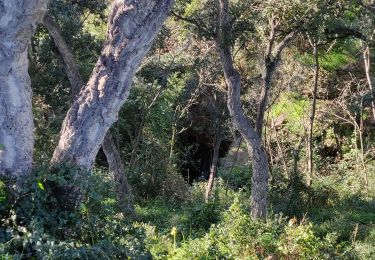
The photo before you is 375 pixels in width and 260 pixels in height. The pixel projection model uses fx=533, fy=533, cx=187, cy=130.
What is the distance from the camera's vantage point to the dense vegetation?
5371mm

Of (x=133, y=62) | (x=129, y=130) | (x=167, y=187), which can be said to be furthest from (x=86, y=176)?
(x=129, y=130)

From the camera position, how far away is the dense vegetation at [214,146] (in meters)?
5.37

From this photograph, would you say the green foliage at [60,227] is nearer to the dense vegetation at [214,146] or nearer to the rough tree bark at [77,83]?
the dense vegetation at [214,146]

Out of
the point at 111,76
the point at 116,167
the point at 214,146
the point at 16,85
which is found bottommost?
the point at 116,167

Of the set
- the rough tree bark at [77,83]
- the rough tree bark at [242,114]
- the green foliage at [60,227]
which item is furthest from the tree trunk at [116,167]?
the green foliage at [60,227]

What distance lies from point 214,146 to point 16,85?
35.0 feet

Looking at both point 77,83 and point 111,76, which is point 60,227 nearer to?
point 111,76

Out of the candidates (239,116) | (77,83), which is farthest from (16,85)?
(77,83)

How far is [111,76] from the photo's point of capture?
18.2 ft

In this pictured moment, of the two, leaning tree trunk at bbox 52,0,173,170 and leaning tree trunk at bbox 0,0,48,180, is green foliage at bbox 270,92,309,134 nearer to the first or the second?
leaning tree trunk at bbox 52,0,173,170

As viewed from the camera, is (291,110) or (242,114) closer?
(242,114)

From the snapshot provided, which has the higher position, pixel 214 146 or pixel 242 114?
pixel 242 114

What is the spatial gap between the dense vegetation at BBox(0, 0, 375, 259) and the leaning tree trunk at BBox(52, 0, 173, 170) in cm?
35

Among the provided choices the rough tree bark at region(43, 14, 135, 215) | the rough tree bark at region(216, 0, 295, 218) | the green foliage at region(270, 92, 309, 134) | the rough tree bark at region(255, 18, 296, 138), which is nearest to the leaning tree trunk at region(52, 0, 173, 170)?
the rough tree bark at region(43, 14, 135, 215)
